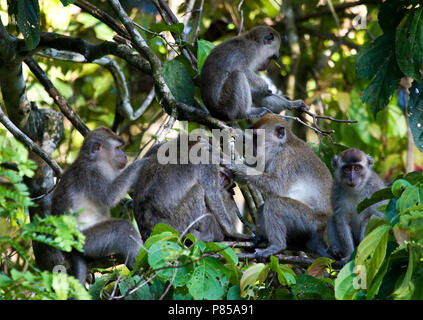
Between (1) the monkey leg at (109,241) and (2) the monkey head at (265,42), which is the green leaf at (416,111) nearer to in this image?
(2) the monkey head at (265,42)

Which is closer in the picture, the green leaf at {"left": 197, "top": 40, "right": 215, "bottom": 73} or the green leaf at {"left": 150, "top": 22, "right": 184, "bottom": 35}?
the green leaf at {"left": 150, "top": 22, "right": 184, "bottom": 35}

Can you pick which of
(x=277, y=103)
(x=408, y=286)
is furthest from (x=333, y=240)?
(x=408, y=286)

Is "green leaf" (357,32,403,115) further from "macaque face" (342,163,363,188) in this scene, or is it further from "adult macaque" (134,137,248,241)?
"adult macaque" (134,137,248,241)

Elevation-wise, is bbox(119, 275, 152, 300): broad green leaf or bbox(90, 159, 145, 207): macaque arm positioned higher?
bbox(90, 159, 145, 207): macaque arm

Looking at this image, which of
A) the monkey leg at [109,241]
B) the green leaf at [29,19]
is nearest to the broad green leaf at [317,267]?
the monkey leg at [109,241]

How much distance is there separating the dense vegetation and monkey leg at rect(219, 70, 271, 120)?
515mm

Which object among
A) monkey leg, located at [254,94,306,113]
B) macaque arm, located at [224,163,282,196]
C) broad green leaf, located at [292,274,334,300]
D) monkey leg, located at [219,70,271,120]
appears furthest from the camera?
monkey leg, located at [219,70,271,120]

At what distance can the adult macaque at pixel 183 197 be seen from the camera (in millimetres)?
6758

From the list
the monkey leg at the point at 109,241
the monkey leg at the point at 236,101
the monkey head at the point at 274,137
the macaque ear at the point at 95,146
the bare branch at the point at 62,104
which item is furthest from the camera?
the monkey leg at the point at 236,101

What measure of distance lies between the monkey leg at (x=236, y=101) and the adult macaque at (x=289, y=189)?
50cm

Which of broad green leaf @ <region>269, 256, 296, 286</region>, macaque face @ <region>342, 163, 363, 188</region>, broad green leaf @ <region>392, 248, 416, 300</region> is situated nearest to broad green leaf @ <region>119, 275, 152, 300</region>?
broad green leaf @ <region>269, 256, 296, 286</region>

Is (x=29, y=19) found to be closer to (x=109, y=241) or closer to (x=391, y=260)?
(x=109, y=241)

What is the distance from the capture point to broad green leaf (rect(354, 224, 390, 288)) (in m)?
3.55

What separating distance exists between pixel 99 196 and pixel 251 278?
3.30m
